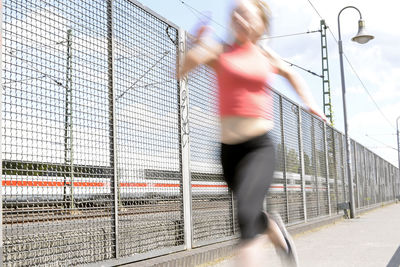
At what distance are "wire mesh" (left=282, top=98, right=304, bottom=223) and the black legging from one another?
7249 millimetres

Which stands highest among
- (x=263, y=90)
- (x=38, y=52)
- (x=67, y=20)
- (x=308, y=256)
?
(x=67, y=20)

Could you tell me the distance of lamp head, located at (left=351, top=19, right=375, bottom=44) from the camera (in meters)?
18.1

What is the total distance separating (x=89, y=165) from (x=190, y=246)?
207 centimetres

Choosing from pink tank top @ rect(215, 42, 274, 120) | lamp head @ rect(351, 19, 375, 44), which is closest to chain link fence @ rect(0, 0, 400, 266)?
pink tank top @ rect(215, 42, 274, 120)

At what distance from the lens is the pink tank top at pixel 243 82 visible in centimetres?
292

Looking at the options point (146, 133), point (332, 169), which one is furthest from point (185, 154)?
point (332, 169)

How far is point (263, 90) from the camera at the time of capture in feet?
9.91

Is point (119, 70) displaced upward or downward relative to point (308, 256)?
upward

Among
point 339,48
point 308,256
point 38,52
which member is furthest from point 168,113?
point 339,48

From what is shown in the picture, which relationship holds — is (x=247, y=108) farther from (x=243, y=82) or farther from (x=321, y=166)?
(x=321, y=166)

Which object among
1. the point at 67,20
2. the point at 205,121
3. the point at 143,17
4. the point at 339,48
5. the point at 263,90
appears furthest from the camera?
the point at 339,48

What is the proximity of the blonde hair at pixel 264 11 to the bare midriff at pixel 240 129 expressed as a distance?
1.88ft

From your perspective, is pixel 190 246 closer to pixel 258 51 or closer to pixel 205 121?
pixel 205 121

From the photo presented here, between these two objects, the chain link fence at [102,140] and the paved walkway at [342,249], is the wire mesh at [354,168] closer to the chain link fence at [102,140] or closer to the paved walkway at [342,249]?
the paved walkway at [342,249]
